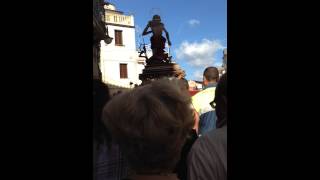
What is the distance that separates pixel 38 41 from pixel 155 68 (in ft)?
14.1

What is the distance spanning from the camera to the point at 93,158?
1.60 m

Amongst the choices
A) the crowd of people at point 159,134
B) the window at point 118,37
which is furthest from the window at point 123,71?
the crowd of people at point 159,134

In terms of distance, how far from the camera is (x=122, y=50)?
27047mm

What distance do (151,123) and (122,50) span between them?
85.5ft

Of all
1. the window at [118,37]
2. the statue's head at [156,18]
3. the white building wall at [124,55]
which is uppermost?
the window at [118,37]

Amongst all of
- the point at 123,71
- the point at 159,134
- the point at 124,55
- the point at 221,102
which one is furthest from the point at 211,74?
the point at 124,55

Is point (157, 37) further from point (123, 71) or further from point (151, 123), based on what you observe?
point (123, 71)

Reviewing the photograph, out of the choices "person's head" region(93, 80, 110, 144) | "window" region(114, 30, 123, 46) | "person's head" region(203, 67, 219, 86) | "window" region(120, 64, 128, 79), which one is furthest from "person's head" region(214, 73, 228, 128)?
"window" region(114, 30, 123, 46)

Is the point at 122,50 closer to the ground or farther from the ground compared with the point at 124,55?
farther from the ground

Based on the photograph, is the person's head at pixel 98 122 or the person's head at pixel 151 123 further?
the person's head at pixel 98 122

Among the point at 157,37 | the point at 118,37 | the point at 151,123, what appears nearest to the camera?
the point at 151,123

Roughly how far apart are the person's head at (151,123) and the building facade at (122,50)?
24.1 m

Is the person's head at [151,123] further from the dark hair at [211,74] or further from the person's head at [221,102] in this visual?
the dark hair at [211,74]

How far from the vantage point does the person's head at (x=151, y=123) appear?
128 centimetres
